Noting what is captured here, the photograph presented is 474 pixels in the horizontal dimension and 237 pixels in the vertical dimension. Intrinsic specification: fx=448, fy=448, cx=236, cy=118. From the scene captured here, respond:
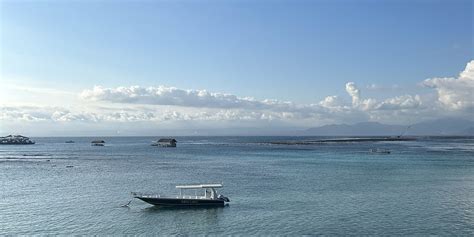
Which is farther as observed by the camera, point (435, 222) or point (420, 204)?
point (420, 204)

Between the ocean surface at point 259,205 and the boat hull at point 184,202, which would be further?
the boat hull at point 184,202

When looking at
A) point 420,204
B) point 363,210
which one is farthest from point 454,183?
point 363,210

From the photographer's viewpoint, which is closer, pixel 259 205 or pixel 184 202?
pixel 259 205

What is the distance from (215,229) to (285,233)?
6253 mm

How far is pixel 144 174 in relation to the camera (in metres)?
79.5

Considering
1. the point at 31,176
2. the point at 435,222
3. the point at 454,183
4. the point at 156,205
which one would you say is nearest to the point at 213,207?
the point at 156,205

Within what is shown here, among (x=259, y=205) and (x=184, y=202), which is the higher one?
(x=184, y=202)

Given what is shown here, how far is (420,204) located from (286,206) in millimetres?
14402

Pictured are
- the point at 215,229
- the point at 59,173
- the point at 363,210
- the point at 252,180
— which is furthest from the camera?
the point at 59,173

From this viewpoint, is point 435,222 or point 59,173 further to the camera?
point 59,173

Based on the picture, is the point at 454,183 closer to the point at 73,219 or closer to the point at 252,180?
the point at 252,180

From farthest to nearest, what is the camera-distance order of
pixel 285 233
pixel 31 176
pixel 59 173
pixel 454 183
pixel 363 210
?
1. pixel 59 173
2. pixel 31 176
3. pixel 454 183
4. pixel 363 210
5. pixel 285 233

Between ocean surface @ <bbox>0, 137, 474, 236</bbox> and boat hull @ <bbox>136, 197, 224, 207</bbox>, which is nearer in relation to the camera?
ocean surface @ <bbox>0, 137, 474, 236</bbox>

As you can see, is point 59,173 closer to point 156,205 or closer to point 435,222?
point 156,205
